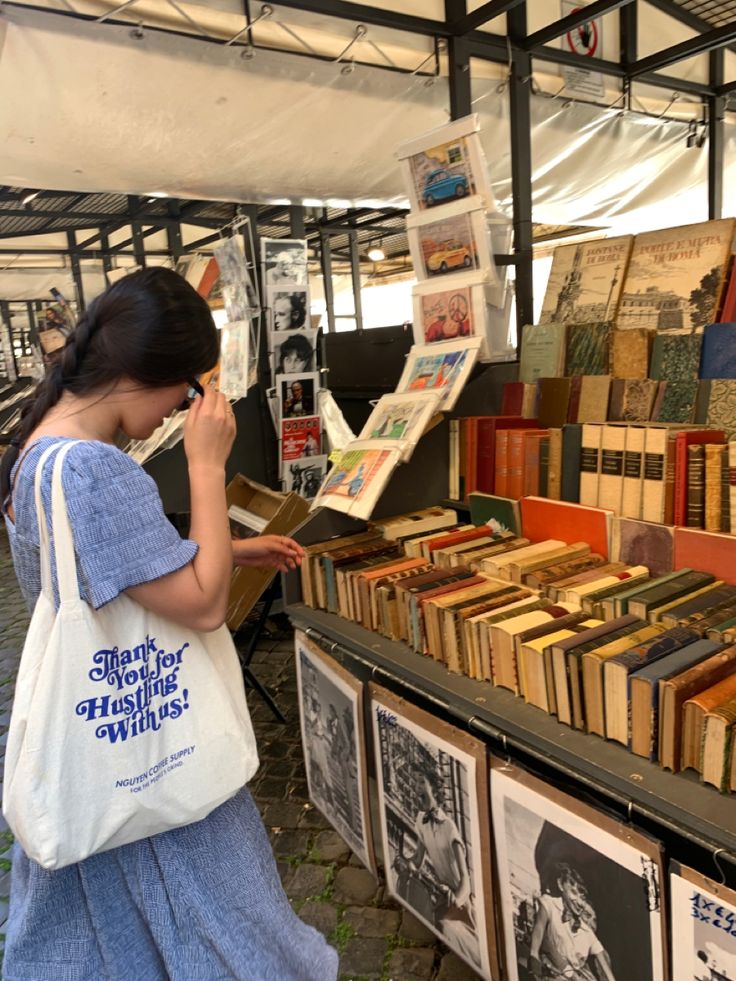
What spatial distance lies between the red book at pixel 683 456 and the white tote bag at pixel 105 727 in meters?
1.17

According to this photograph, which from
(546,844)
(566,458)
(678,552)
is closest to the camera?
(546,844)

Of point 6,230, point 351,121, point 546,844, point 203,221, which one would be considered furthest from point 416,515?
point 6,230

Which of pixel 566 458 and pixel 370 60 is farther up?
pixel 370 60

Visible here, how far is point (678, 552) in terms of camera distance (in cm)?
174

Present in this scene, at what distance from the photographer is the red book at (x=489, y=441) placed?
2.24m

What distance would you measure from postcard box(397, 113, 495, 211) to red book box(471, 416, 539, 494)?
0.65m

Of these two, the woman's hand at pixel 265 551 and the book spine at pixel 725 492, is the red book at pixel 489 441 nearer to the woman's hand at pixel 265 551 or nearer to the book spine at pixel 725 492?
the book spine at pixel 725 492

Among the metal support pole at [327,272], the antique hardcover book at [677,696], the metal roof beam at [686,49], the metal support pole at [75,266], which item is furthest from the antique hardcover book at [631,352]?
the metal support pole at [75,266]

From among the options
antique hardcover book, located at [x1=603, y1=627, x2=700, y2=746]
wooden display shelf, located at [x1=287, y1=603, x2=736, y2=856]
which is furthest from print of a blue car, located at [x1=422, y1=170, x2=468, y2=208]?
antique hardcover book, located at [x1=603, y1=627, x2=700, y2=746]

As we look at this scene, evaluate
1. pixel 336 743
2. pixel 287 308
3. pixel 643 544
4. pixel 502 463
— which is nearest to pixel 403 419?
pixel 502 463

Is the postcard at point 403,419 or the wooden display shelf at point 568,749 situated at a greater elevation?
the postcard at point 403,419

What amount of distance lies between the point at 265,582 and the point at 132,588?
252cm

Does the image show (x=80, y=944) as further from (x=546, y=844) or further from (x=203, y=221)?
(x=203, y=221)

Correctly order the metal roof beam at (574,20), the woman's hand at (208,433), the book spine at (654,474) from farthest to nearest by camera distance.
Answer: the metal roof beam at (574,20) → the book spine at (654,474) → the woman's hand at (208,433)
